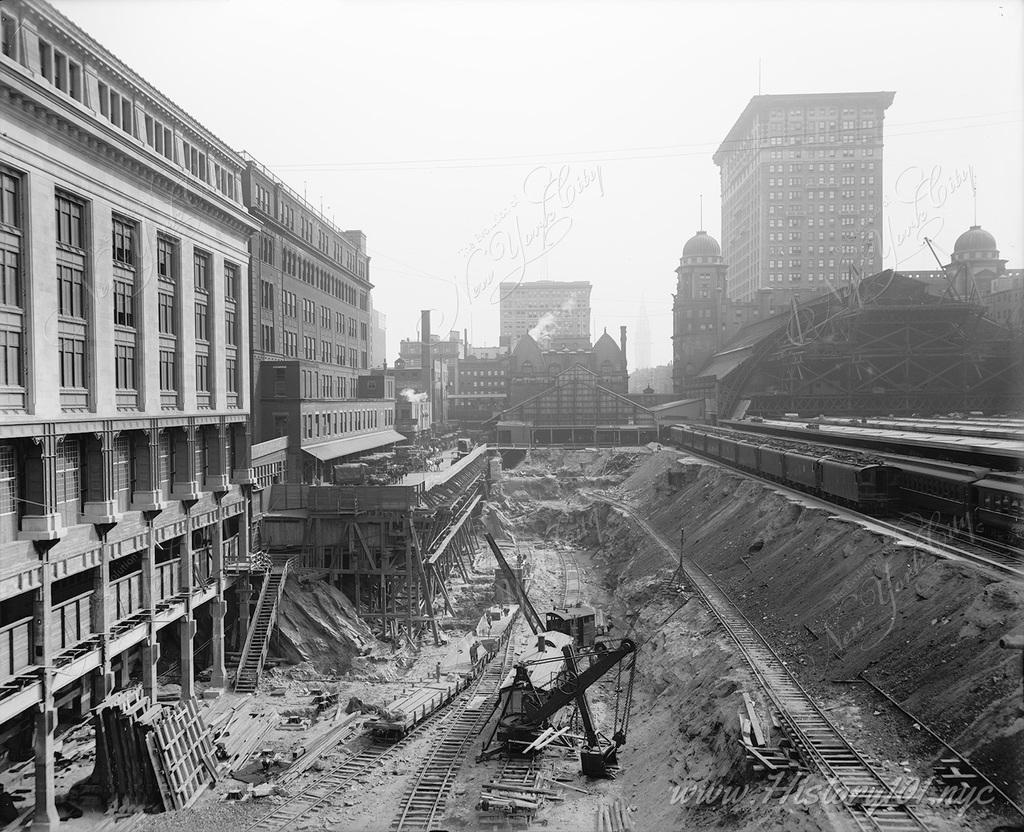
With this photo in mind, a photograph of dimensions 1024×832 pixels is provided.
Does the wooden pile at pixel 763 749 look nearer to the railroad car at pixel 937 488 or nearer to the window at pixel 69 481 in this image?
the railroad car at pixel 937 488

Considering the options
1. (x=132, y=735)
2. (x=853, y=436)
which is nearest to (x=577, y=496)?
(x=853, y=436)

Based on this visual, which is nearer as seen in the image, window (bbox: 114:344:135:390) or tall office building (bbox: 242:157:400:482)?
window (bbox: 114:344:135:390)

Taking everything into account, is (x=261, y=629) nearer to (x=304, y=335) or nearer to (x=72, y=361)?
(x=72, y=361)

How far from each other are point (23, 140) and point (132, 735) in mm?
15948

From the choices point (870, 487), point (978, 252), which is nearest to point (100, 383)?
point (870, 487)

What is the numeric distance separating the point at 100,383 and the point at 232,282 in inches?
521

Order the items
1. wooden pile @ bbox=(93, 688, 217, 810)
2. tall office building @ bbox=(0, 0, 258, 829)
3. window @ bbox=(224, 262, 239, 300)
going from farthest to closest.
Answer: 1. window @ bbox=(224, 262, 239, 300)
2. tall office building @ bbox=(0, 0, 258, 829)
3. wooden pile @ bbox=(93, 688, 217, 810)

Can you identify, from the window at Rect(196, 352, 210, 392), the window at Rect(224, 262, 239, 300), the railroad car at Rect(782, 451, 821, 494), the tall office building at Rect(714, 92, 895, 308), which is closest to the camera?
the window at Rect(196, 352, 210, 392)

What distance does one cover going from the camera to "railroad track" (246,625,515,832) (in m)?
19.2

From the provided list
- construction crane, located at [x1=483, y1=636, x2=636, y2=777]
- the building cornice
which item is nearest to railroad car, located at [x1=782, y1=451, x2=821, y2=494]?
construction crane, located at [x1=483, y1=636, x2=636, y2=777]

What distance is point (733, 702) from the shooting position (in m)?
20.9

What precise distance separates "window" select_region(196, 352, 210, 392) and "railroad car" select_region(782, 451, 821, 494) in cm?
2963

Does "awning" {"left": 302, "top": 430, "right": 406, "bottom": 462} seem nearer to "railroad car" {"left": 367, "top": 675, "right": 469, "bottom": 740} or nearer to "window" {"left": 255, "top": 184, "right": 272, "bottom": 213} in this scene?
"window" {"left": 255, "top": 184, "right": 272, "bottom": 213}

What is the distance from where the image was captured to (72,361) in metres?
23.0
